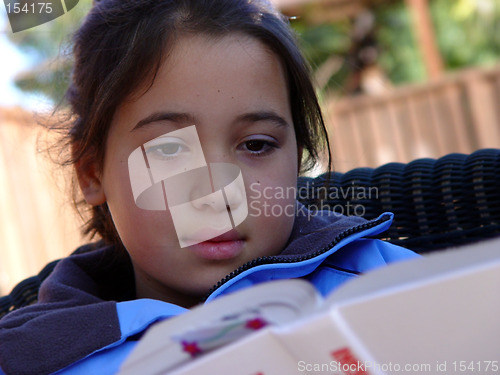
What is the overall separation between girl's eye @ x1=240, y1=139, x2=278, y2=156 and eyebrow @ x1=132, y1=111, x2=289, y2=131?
42 millimetres

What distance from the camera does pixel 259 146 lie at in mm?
1201

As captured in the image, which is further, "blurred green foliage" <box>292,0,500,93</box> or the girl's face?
"blurred green foliage" <box>292,0,500,93</box>

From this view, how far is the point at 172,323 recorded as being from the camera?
557 mm

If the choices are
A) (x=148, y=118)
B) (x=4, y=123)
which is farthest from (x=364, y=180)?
(x=4, y=123)

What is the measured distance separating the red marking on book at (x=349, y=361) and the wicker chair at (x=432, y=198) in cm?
78

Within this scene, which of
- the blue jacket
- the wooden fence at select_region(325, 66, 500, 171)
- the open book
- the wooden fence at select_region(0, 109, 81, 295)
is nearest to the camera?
the open book

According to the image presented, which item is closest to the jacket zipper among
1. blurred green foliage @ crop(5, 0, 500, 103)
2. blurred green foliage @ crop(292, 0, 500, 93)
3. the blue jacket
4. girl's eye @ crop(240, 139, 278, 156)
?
the blue jacket

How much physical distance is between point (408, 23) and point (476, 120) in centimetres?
463

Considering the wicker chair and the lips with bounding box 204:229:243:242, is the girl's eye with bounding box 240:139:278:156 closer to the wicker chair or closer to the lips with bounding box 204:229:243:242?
the lips with bounding box 204:229:243:242


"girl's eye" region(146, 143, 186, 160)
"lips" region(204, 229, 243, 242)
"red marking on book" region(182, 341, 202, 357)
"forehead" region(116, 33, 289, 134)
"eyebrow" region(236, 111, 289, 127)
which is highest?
"forehead" region(116, 33, 289, 134)

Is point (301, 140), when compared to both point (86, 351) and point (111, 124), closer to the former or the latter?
point (111, 124)

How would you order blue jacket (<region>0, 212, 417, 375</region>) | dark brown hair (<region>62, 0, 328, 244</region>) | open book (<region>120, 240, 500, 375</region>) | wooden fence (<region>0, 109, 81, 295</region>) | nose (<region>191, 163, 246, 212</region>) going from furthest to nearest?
wooden fence (<region>0, 109, 81, 295</region>)
dark brown hair (<region>62, 0, 328, 244</region>)
nose (<region>191, 163, 246, 212</region>)
blue jacket (<region>0, 212, 417, 375</region>)
open book (<region>120, 240, 500, 375</region>)

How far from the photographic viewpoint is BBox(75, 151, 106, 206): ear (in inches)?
52.3

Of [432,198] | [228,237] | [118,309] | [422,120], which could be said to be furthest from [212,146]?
[422,120]
